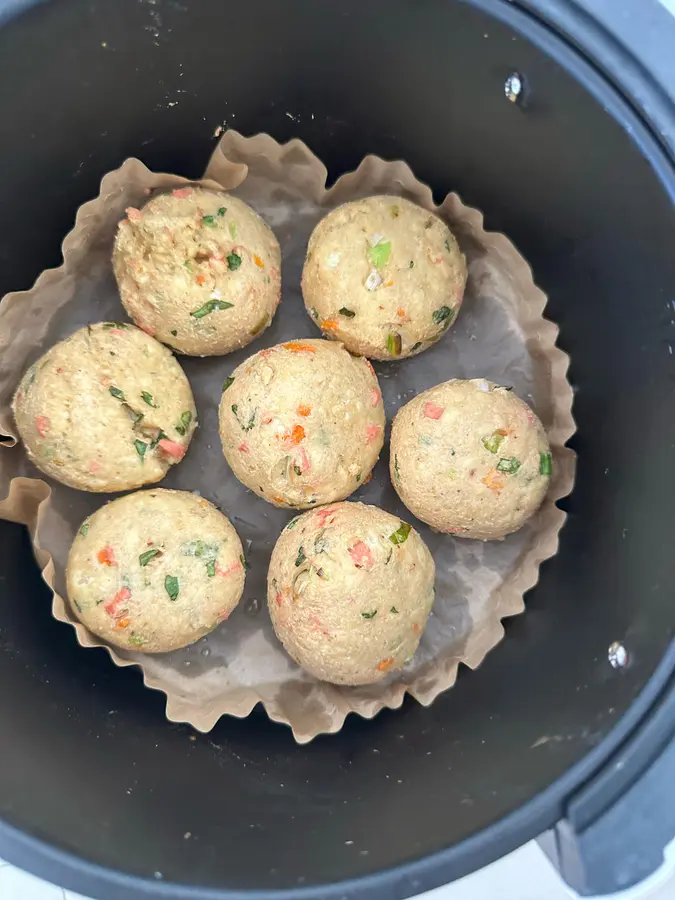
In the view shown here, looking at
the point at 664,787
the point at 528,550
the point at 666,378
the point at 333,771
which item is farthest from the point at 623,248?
the point at 333,771

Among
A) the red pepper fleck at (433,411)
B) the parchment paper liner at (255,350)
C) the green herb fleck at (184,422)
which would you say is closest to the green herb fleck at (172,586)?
the parchment paper liner at (255,350)

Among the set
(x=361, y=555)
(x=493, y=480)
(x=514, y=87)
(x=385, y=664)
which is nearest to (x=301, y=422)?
(x=361, y=555)

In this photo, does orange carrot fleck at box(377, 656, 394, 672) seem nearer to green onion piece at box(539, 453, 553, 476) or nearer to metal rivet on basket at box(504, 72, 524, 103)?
green onion piece at box(539, 453, 553, 476)

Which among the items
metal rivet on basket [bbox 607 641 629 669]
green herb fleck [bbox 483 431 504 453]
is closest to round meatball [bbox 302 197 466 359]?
green herb fleck [bbox 483 431 504 453]

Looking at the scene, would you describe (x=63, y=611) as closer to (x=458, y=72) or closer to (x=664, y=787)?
(x=664, y=787)

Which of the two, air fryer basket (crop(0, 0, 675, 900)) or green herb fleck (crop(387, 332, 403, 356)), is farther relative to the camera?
green herb fleck (crop(387, 332, 403, 356))

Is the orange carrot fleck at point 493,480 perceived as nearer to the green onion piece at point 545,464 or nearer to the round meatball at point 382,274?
the green onion piece at point 545,464
